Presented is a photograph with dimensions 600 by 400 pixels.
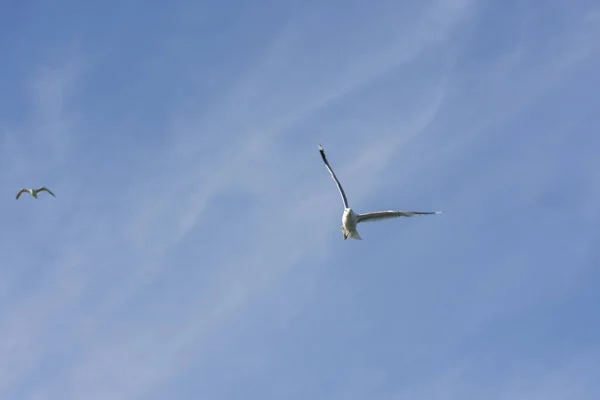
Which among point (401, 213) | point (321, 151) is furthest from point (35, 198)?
point (401, 213)

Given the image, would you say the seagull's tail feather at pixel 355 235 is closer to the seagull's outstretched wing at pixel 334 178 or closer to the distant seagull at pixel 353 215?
the distant seagull at pixel 353 215

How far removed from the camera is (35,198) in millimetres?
107562

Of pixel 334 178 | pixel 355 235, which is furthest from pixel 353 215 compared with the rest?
pixel 334 178

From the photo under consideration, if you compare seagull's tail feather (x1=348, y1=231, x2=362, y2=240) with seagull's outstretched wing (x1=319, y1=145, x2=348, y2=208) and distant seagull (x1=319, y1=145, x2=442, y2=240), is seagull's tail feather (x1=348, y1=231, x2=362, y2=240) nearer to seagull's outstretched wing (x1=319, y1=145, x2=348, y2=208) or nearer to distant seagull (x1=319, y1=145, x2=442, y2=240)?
Answer: distant seagull (x1=319, y1=145, x2=442, y2=240)

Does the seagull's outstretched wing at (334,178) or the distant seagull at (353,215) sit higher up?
the seagull's outstretched wing at (334,178)

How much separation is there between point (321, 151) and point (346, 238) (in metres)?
9.23

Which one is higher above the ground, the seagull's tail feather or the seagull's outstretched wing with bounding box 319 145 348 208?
the seagull's outstretched wing with bounding box 319 145 348 208

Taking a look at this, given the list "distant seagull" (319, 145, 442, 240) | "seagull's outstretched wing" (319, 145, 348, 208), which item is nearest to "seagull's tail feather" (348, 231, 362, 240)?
"distant seagull" (319, 145, 442, 240)

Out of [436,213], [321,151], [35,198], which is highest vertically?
[35,198]

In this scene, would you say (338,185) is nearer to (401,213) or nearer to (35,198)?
(401,213)

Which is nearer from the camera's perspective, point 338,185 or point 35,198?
point 338,185

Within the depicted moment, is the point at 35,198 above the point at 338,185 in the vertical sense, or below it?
above

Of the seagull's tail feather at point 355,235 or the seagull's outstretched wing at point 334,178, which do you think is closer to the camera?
the seagull's outstretched wing at point 334,178

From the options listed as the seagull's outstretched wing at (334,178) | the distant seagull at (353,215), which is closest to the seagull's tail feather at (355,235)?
the distant seagull at (353,215)
